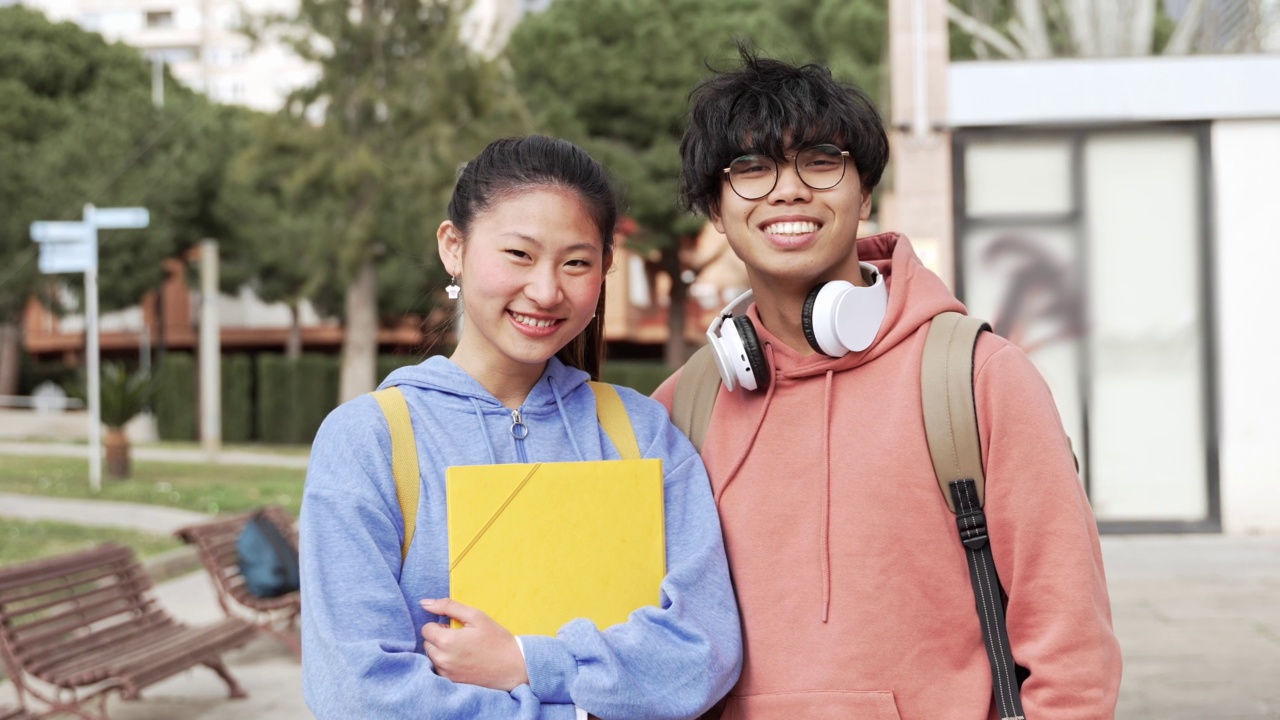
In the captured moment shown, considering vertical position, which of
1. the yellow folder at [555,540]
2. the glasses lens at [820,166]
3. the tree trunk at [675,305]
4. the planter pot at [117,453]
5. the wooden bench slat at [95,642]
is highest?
the tree trunk at [675,305]

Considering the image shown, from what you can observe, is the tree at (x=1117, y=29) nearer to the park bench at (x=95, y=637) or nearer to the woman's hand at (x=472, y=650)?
Answer: the park bench at (x=95, y=637)

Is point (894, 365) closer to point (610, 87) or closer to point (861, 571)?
point (861, 571)

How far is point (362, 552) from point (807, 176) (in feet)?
3.06

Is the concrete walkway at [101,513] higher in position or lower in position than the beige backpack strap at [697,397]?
lower

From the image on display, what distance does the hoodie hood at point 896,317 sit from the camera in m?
2.13

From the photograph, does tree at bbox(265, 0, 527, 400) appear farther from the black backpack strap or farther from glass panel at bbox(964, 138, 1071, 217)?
the black backpack strap

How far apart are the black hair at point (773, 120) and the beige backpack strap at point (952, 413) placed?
1.29ft

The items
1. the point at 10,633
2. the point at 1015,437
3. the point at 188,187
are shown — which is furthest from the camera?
the point at 188,187

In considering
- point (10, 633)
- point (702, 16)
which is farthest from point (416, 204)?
point (10, 633)

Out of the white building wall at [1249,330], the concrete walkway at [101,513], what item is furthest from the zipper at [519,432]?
the concrete walkway at [101,513]

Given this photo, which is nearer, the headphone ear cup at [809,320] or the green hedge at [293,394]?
the headphone ear cup at [809,320]

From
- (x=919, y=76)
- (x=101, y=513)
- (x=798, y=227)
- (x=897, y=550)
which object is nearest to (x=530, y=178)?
(x=798, y=227)

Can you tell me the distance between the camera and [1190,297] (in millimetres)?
10992

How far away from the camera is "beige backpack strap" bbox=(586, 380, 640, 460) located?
2.14 metres
